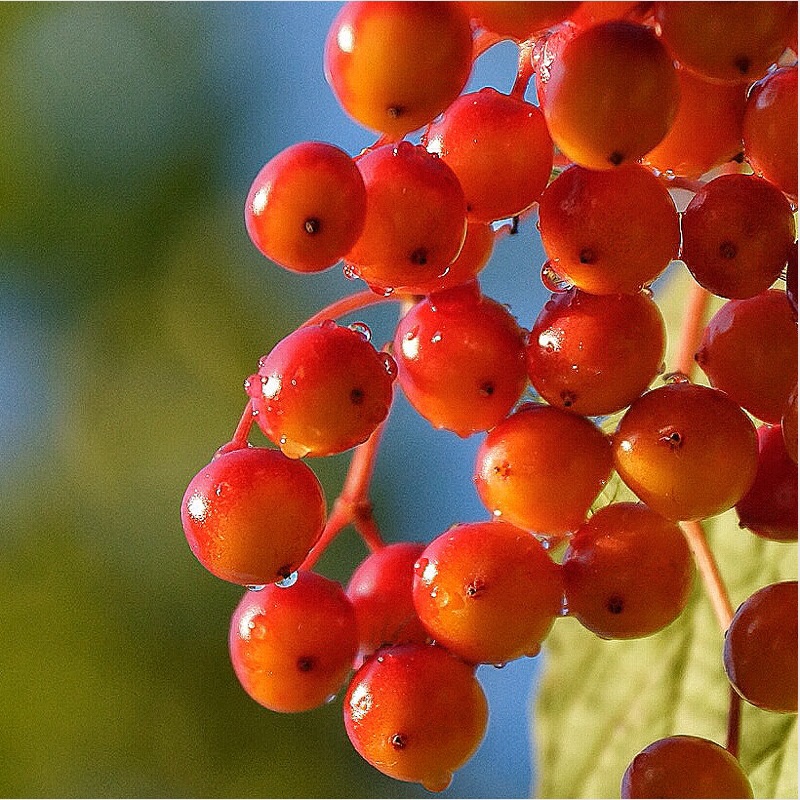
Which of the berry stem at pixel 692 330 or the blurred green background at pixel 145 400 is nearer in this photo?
the berry stem at pixel 692 330

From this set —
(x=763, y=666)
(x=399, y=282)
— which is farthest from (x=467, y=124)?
(x=763, y=666)

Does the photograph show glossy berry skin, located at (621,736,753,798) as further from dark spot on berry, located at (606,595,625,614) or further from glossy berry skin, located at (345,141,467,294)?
glossy berry skin, located at (345,141,467,294)

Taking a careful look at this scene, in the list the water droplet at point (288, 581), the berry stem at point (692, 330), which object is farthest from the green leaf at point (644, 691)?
the water droplet at point (288, 581)

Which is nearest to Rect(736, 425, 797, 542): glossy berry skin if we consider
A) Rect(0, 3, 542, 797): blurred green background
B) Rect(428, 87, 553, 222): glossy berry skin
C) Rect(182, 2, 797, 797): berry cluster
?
Rect(182, 2, 797, 797): berry cluster

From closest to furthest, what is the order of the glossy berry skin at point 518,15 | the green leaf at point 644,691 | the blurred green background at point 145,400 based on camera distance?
the glossy berry skin at point 518,15 < the green leaf at point 644,691 < the blurred green background at point 145,400

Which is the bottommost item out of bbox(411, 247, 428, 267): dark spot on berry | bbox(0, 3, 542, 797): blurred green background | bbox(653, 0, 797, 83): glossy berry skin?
bbox(0, 3, 542, 797): blurred green background

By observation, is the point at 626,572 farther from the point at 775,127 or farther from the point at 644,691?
the point at 644,691

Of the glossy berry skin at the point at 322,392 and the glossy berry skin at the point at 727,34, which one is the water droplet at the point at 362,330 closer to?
the glossy berry skin at the point at 322,392
